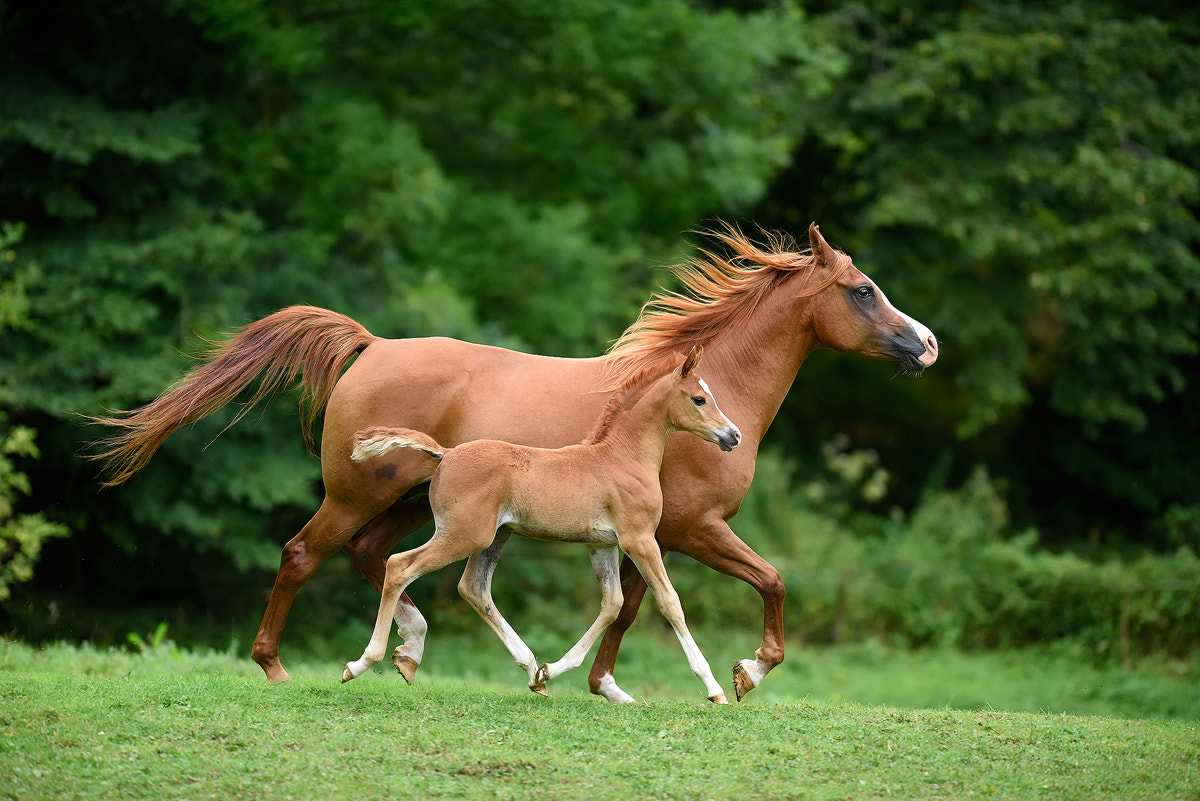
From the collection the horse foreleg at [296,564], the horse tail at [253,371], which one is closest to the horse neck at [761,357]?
the horse tail at [253,371]

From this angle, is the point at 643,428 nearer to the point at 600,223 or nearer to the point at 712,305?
the point at 712,305

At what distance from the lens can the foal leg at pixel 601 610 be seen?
5.82 metres

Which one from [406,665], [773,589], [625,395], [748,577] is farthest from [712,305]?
[406,665]

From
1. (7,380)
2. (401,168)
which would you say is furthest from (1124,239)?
(7,380)

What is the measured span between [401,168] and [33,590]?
6.34 metres

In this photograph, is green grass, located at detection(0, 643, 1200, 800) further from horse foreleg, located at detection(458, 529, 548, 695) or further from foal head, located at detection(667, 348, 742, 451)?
foal head, located at detection(667, 348, 742, 451)

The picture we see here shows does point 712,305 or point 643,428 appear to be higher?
point 712,305

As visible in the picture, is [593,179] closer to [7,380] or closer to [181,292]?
[181,292]

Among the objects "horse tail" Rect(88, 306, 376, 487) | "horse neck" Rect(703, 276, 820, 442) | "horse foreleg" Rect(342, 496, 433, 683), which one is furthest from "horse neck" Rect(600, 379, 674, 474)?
"horse tail" Rect(88, 306, 376, 487)

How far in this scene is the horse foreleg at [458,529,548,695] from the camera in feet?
19.4

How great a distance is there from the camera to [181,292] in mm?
11414

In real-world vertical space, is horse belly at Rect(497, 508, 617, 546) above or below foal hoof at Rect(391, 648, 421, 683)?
above

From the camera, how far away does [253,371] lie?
684 cm

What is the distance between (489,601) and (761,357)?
7.37 ft
